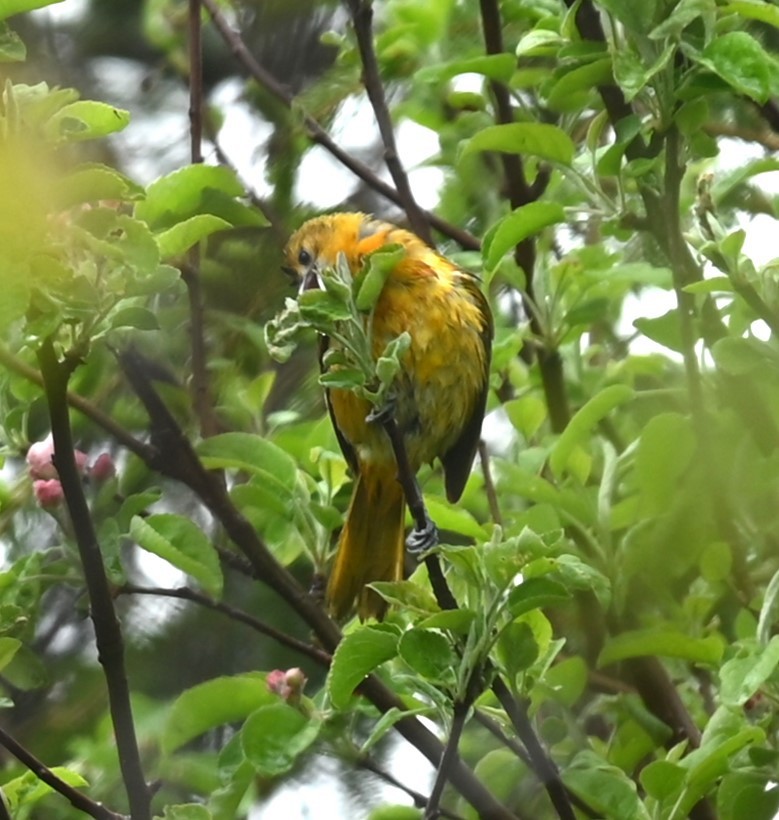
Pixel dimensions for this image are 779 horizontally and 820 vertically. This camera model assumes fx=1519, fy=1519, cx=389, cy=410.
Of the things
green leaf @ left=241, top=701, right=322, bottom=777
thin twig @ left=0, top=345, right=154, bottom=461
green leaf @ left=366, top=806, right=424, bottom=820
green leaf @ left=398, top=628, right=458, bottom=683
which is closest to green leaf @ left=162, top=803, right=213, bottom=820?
green leaf @ left=241, top=701, right=322, bottom=777

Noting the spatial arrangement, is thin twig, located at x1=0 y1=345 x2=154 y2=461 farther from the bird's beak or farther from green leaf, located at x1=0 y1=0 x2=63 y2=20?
the bird's beak

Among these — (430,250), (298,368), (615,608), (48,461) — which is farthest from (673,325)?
(298,368)

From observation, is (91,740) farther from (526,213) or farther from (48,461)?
(526,213)

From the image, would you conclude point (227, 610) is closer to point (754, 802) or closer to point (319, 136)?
point (754, 802)

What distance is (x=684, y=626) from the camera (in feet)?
8.61

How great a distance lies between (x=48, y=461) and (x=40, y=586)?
0.58 ft

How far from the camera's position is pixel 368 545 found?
289 cm

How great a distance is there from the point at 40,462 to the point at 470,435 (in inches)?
51.8

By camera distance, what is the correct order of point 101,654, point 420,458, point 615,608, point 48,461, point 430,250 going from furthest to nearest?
point 420,458
point 430,250
point 615,608
point 48,461
point 101,654

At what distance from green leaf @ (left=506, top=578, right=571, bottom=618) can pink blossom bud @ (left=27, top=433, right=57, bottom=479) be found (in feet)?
2.32

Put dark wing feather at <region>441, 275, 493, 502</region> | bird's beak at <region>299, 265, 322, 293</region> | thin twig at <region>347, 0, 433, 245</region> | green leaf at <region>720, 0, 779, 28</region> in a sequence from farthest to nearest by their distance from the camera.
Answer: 1. dark wing feather at <region>441, 275, 493, 502</region>
2. bird's beak at <region>299, 265, 322, 293</region>
3. thin twig at <region>347, 0, 433, 245</region>
4. green leaf at <region>720, 0, 779, 28</region>

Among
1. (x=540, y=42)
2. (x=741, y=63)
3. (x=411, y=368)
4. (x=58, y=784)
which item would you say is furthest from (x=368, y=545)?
(x=741, y=63)

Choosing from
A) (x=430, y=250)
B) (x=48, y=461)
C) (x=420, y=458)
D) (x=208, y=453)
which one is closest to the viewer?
(x=48, y=461)

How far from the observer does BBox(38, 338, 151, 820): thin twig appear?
165 cm
